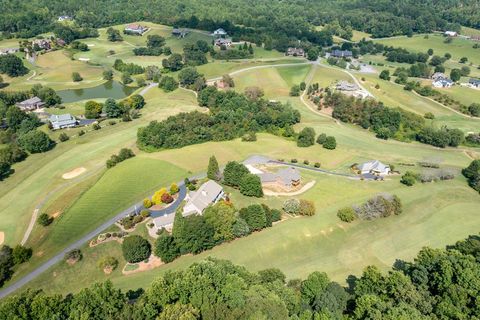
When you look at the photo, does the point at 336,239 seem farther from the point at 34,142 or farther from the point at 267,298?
the point at 34,142

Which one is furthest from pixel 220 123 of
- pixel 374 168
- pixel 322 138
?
pixel 374 168

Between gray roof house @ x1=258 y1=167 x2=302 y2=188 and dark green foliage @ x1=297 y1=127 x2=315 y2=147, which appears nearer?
gray roof house @ x1=258 y1=167 x2=302 y2=188

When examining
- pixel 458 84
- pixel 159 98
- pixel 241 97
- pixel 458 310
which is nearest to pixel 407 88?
pixel 458 84

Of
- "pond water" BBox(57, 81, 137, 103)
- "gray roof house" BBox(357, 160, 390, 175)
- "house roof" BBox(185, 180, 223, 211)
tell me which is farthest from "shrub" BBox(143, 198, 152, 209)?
"pond water" BBox(57, 81, 137, 103)

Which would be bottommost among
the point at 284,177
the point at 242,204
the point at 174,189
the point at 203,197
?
the point at 174,189

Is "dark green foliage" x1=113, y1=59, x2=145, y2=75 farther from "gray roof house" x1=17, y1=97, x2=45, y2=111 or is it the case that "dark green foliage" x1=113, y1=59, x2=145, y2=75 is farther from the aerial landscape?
"gray roof house" x1=17, y1=97, x2=45, y2=111

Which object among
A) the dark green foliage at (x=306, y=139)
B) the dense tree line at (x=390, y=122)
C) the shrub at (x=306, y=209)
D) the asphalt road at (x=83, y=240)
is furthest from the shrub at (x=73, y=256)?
the dense tree line at (x=390, y=122)
